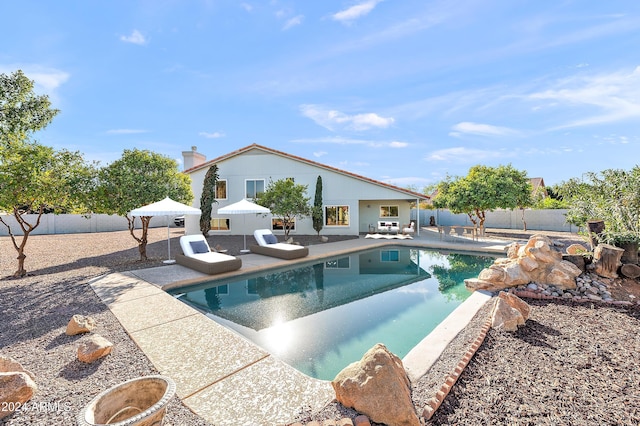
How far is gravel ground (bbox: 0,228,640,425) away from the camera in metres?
2.91

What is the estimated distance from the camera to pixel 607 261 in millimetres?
6957

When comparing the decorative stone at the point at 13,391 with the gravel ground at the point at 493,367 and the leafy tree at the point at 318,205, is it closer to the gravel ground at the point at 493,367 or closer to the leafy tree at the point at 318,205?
the gravel ground at the point at 493,367

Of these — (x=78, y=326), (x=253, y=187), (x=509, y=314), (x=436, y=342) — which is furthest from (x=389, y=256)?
(x=78, y=326)

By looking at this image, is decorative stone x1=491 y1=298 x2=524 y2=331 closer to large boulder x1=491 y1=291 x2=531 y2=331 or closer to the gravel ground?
large boulder x1=491 y1=291 x2=531 y2=331

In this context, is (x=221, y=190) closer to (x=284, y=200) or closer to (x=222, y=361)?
(x=284, y=200)

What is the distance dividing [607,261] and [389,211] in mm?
16500

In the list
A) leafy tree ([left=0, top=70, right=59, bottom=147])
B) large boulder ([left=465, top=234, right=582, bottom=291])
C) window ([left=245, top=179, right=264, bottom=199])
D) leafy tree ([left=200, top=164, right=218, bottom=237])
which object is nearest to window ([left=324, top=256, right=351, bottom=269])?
large boulder ([left=465, top=234, right=582, bottom=291])

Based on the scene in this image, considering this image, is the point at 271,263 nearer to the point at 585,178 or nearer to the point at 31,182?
the point at 31,182

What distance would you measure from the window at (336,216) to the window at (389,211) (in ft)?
15.3

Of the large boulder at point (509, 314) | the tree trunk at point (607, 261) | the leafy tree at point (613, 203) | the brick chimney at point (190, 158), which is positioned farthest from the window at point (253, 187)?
the tree trunk at point (607, 261)

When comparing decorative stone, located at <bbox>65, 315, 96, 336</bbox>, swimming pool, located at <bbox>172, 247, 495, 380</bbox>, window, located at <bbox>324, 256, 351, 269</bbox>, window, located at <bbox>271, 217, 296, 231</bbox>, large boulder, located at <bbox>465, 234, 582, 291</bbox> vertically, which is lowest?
swimming pool, located at <bbox>172, 247, 495, 380</bbox>

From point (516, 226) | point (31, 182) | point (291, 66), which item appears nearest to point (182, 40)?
point (291, 66)

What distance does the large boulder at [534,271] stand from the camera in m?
6.96

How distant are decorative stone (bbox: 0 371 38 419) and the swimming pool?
302 cm
